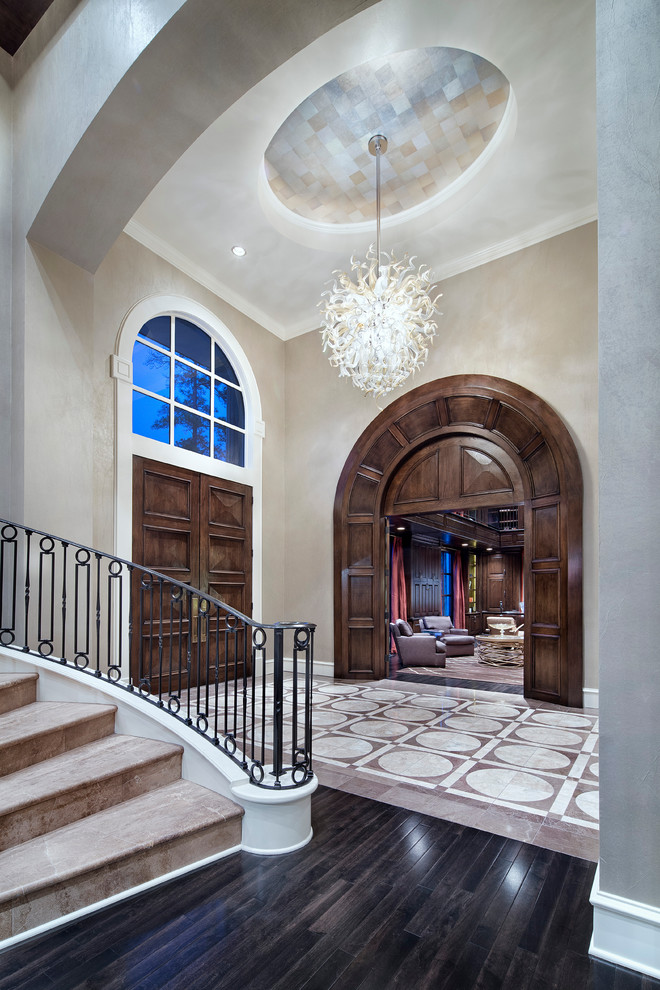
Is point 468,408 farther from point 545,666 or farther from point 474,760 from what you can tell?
point 474,760


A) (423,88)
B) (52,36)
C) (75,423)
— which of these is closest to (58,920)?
(75,423)

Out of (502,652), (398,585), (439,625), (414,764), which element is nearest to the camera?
(414,764)

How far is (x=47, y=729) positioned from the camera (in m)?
2.99

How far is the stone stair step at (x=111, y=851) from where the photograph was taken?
2.13 meters

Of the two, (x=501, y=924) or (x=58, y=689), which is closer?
(x=501, y=924)

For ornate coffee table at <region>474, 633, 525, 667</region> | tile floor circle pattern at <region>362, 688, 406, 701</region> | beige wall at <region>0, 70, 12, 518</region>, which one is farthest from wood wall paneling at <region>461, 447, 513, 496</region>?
beige wall at <region>0, 70, 12, 518</region>

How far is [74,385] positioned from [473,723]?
16.0 ft

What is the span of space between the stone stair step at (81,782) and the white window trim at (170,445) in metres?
2.78

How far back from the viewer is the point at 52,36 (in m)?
4.45

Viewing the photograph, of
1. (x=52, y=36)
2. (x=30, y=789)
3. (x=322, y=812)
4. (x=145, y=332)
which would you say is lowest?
(x=322, y=812)

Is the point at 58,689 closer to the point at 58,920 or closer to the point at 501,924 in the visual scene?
the point at 58,920

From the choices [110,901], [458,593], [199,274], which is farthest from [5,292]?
[458,593]

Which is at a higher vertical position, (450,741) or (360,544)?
(360,544)

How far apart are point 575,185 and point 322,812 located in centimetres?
639
